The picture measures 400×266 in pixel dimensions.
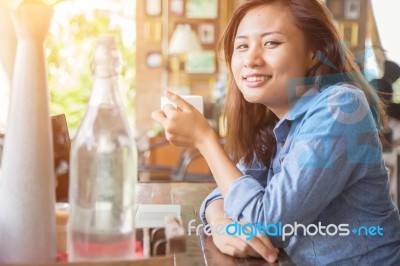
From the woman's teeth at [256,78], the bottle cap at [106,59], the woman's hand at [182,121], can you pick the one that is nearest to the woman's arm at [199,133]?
the woman's hand at [182,121]

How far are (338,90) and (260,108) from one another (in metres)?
0.24

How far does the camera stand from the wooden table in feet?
2.53

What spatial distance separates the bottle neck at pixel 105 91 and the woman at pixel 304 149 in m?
0.22

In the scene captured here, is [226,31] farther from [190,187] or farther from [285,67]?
[190,187]

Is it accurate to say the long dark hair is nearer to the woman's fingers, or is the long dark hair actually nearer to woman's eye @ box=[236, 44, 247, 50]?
woman's eye @ box=[236, 44, 247, 50]

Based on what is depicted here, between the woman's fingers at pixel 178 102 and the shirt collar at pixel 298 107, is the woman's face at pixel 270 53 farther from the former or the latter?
the woman's fingers at pixel 178 102

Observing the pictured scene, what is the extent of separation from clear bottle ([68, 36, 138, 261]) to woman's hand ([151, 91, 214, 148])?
0.72ft

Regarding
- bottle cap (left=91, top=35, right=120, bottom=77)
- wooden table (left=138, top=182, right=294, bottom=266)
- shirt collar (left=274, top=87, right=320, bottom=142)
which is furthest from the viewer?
shirt collar (left=274, top=87, right=320, bottom=142)

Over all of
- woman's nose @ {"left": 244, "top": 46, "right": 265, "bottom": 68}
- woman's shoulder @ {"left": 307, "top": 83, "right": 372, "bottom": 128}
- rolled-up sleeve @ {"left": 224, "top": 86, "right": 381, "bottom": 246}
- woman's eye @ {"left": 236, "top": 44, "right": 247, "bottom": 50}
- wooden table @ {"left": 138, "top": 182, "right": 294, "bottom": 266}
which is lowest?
wooden table @ {"left": 138, "top": 182, "right": 294, "bottom": 266}

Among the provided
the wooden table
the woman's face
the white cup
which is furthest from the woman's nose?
the wooden table

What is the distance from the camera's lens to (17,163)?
0.59m

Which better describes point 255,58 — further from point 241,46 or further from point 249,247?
point 249,247

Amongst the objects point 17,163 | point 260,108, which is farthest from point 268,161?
point 17,163

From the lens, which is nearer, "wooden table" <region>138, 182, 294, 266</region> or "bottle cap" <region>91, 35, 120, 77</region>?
"bottle cap" <region>91, 35, 120, 77</region>
